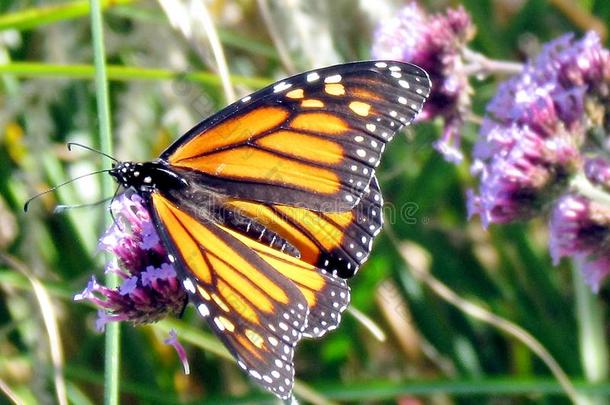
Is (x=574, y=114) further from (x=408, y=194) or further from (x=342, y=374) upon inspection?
(x=342, y=374)

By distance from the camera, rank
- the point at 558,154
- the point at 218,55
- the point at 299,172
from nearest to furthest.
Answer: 1. the point at 299,172
2. the point at 558,154
3. the point at 218,55

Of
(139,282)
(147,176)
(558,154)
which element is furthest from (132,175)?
(558,154)

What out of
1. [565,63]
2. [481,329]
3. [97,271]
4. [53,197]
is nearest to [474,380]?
[481,329]

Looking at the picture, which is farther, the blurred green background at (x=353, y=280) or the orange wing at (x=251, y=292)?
the blurred green background at (x=353, y=280)

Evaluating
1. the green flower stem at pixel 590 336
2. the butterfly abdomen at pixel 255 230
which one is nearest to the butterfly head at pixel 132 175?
the butterfly abdomen at pixel 255 230

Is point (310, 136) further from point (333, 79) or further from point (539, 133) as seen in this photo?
point (539, 133)

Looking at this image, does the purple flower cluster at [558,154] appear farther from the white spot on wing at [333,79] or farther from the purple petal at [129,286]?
the purple petal at [129,286]
